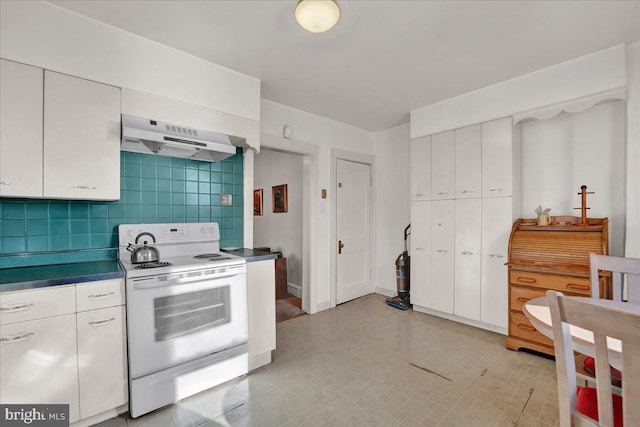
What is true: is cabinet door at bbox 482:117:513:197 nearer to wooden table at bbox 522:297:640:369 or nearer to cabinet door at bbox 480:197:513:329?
cabinet door at bbox 480:197:513:329

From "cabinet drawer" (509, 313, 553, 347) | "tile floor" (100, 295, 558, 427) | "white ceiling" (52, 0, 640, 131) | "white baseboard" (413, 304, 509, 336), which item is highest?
"white ceiling" (52, 0, 640, 131)

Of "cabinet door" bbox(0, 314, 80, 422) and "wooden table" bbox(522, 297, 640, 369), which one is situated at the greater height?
"wooden table" bbox(522, 297, 640, 369)

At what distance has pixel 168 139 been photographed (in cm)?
203

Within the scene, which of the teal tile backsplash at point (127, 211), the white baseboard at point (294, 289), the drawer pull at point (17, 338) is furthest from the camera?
the white baseboard at point (294, 289)

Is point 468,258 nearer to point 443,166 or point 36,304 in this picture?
point 443,166

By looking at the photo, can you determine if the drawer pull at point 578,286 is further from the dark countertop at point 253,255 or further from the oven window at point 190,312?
the oven window at point 190,312

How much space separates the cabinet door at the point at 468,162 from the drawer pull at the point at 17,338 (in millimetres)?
3737

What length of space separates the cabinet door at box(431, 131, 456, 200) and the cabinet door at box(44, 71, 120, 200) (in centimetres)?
324

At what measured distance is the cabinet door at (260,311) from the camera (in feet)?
7.75

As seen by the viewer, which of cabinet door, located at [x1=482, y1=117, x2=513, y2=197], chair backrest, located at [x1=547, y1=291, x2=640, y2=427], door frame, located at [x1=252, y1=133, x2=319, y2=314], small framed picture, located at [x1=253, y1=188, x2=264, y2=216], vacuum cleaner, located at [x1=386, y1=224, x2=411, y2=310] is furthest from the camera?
small framed picture, located at [x1=253, y1=188, x2=264, y2=216]

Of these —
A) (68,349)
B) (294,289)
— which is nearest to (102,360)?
(68,349)

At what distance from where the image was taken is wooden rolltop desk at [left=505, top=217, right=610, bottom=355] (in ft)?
7.57

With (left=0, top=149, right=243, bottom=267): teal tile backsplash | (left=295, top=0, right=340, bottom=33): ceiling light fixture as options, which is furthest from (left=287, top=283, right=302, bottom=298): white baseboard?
(left=295, top=0, right=340, bottom=33): ceiling light fixture

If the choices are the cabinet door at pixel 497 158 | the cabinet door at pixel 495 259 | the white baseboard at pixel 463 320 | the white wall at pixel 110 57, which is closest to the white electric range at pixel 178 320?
the white wall at pixel 110 57
